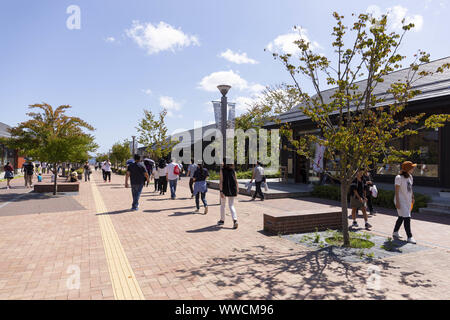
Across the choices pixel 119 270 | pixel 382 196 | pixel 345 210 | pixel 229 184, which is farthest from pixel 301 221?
pixel 382 196

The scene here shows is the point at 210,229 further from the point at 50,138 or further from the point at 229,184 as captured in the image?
the point at 50,138

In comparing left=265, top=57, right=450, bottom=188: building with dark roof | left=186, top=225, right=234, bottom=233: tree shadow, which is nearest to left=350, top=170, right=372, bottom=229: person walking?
left=186, top=225, right=234, bottom=233: tree shadow

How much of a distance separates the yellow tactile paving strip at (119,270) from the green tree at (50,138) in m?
9.05

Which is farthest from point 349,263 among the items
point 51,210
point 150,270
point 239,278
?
point 51,210

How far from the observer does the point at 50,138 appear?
46.9 feet

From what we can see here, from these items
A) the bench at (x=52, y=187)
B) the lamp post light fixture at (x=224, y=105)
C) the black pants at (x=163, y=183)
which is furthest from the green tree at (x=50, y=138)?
the lamp post light fixture at (x=224, y=105)

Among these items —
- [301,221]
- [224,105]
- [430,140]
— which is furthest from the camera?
[430,140]

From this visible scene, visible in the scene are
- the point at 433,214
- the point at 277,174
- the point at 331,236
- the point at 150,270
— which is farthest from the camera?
the point at 277,174

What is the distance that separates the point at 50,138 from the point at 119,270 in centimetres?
1241

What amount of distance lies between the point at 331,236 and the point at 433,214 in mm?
5038

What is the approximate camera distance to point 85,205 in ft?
35.0
